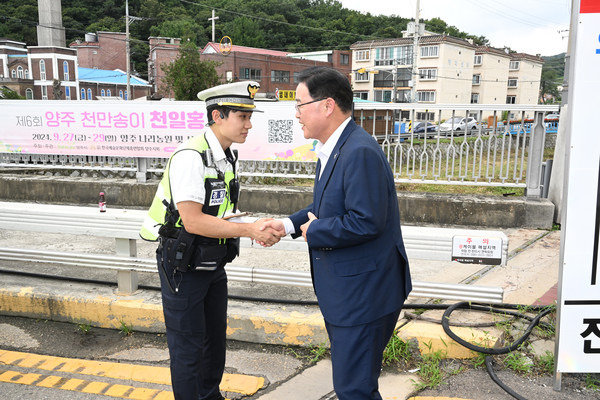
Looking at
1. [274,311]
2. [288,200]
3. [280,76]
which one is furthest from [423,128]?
[280,76]

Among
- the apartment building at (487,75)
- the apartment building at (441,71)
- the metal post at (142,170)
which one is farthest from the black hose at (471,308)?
the apartment building at (487,75)

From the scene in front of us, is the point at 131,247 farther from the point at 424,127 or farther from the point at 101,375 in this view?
the point at 424,127

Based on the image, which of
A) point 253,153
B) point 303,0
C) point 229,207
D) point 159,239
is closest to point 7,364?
point 159,239

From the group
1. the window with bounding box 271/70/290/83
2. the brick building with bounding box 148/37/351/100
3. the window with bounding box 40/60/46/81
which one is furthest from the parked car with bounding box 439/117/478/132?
the window with bounding box 40/60/46/81

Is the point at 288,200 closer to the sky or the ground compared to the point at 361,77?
closer to the ground

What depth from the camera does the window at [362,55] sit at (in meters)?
69.9

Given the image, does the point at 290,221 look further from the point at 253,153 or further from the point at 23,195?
the point at 23,195

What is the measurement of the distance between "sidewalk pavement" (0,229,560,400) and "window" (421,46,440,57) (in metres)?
61.6

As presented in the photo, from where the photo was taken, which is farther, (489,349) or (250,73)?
(250,73)

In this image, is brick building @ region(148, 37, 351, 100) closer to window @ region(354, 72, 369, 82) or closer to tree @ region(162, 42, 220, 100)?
window @ region(354, 72, 369, 82)

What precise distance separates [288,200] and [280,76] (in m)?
55.8

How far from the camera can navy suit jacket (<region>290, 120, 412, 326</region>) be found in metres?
2.11

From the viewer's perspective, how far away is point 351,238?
6.96ft

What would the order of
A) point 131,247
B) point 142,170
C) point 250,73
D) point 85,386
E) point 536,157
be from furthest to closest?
point 250,73 → point 142,170 → point 536,157 → point 131,247 → point 85,386
